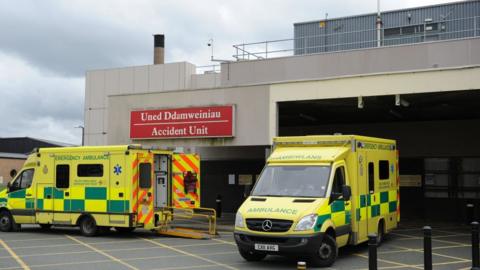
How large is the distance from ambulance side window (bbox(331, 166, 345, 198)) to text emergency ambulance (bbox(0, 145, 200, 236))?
6.46m

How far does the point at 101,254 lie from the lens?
13.0 meters

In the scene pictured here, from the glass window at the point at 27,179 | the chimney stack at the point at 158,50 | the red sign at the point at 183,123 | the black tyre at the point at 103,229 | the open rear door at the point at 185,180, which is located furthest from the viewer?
the chimney stack at the point at 158,50

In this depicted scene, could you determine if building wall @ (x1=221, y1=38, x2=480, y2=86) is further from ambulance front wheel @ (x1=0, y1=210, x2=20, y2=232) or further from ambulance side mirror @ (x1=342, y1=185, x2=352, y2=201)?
ambulance front wheel @ (x1=0, y1=210, x2=20, y2=232)

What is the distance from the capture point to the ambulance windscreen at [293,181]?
11.6 meters

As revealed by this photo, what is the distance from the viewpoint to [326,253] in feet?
36.5

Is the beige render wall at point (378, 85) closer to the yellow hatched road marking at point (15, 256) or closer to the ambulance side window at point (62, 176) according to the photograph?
the ambulance side window at point (62, 176)

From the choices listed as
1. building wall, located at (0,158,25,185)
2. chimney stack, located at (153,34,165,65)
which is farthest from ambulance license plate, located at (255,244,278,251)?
building wall, located at (0,158,25,185)

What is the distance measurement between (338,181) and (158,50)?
92.5ft

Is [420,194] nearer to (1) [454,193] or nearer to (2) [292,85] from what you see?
(1) [454,193]

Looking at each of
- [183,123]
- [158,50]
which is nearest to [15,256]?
[183,123]

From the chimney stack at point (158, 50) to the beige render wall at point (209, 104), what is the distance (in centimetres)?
1721

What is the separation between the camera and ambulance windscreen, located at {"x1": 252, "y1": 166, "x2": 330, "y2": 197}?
11648 millimetres

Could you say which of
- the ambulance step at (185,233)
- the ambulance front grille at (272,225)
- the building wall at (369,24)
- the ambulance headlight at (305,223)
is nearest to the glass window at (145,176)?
the ambulance step at (185,233)

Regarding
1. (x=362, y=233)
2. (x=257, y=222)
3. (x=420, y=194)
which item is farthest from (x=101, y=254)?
(x=420, y=194)
